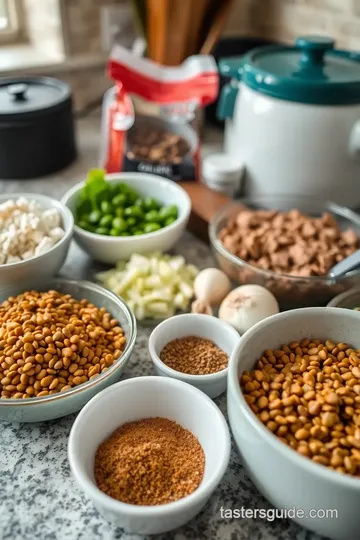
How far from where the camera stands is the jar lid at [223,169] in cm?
122

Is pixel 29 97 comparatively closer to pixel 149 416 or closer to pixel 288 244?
pixel 288 244

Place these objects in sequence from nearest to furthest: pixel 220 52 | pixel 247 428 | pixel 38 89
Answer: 1. pixel 247 428
2. pixel 38 89
3. pixel 220 52

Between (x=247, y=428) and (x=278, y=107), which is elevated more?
(x=278, y=107)

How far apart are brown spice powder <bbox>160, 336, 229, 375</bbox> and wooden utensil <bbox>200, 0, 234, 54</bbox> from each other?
935mm

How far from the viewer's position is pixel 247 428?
0.64m

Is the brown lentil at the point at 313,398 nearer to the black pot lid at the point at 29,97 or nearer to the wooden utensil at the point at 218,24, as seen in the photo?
the black pot lid at the point at 29,97

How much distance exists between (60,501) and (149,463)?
13cm

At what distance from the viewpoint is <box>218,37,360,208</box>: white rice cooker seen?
109 centimetres

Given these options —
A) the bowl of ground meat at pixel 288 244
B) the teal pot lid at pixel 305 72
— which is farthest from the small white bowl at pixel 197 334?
the teal pot lid at pixel 305 72

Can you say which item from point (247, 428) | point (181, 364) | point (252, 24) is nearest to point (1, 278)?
point (181, 364)

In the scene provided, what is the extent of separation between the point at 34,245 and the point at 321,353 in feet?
1.71

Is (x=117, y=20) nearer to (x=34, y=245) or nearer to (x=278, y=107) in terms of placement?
(x=278, y=107)

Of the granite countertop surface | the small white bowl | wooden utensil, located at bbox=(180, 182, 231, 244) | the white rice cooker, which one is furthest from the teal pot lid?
the granite countertop surface

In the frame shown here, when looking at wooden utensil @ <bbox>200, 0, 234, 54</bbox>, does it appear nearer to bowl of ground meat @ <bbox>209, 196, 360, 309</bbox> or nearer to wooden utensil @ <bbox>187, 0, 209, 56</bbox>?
wooden utensil @ <bbox>187, 0, 209, 56</bbox>
